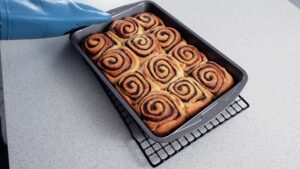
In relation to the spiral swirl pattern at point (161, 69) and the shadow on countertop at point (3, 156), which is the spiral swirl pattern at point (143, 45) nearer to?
the spiral swirl pattern at point (161, 69)

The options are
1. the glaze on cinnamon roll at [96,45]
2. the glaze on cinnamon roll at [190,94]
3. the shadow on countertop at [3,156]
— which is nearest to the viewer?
the glaze on cinnamon roll at [190,94]

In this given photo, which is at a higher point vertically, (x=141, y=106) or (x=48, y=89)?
(x=141, y=106)

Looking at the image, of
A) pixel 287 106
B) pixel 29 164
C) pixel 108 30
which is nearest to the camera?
pixel 29 164

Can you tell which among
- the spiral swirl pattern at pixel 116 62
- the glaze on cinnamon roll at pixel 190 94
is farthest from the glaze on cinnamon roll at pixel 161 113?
the spiral swirl pattern at pixel 116 62

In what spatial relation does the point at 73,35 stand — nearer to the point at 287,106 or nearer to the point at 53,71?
the point at 53,71

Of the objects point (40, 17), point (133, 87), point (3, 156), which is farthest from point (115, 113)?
point (3, 156)

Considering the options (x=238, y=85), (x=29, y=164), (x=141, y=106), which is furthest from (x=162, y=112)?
(x=29, y=164)
